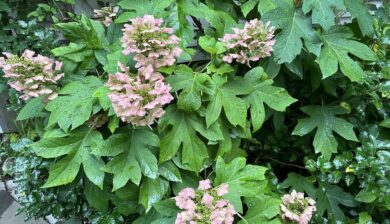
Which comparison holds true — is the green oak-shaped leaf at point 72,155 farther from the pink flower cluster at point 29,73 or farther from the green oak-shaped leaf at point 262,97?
the green oak-shaped leaf at point 262,97

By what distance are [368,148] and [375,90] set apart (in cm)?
33

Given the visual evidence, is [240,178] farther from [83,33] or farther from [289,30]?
[83,33]

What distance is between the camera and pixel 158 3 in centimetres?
168

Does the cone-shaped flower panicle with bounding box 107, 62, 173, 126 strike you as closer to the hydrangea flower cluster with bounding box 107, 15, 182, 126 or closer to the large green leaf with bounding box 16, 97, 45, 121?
the hydrangea flower cluster with bounding box 107, 15, 182, 126

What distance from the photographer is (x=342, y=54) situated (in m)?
1.60

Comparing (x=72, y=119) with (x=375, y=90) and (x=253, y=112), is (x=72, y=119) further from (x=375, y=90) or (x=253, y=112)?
(x=375, y=90)

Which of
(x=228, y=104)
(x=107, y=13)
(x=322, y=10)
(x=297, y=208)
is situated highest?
(x=322, y=10)

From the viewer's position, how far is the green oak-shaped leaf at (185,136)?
1.41 m

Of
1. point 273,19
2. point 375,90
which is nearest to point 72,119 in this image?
point 273,19

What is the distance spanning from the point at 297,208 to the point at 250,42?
0.61m

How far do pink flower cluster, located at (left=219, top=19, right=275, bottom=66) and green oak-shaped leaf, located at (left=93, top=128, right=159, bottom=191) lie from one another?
423mm

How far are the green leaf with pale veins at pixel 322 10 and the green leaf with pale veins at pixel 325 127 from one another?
41 cm

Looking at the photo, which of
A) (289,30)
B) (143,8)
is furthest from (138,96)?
(289,30)

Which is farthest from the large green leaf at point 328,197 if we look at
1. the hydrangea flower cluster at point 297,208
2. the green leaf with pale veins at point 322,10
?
the green leaf with pale veins at point 322,10
